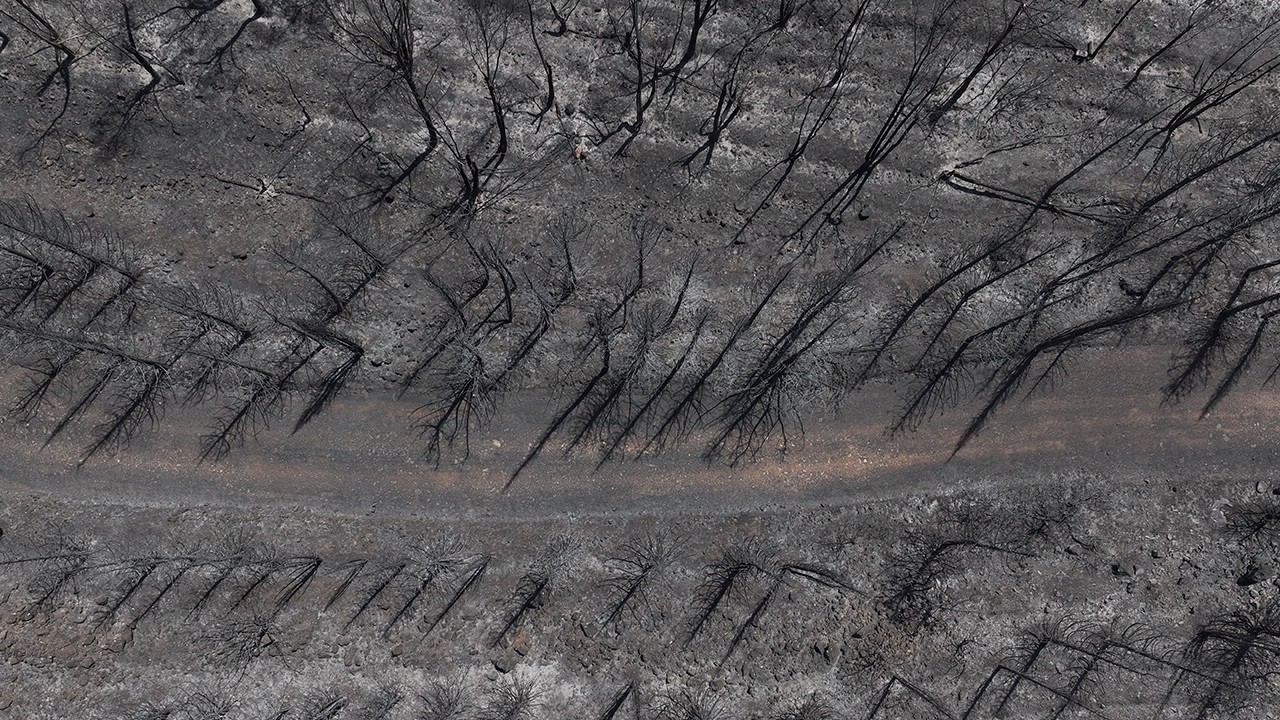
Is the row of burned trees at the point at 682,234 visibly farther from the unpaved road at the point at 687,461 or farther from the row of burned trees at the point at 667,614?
the row of burned trees at the point at 667,614

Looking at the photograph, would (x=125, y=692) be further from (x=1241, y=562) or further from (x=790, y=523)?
(x=1241, y=562)

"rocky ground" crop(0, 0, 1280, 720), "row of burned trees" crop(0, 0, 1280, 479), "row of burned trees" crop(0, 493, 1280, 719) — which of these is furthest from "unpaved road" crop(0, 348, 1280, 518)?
"row of burned trees" crop(0, 493, 1280, 719)

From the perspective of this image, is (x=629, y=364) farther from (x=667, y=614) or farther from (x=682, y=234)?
(x=667, y=614)

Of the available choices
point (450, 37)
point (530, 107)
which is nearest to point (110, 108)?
point (450, 37)

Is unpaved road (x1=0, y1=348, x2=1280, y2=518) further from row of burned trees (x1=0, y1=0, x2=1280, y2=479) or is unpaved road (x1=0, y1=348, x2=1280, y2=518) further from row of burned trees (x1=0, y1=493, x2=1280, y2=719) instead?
row of burned trees (x1=0, y1=493, x2=1280, y2=719)

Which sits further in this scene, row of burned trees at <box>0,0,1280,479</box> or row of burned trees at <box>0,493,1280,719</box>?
row of burned trees at <box>0,0,1280,479</box>
